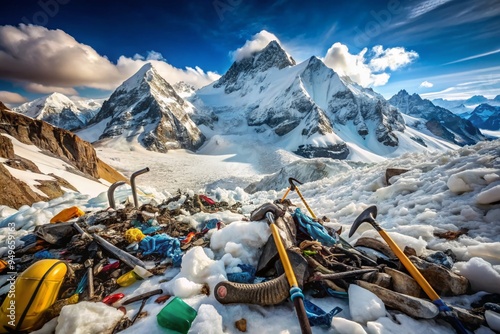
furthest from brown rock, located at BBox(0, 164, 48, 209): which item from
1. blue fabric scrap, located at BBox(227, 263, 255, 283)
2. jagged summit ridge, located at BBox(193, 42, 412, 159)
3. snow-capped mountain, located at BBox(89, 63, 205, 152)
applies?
jagged summit ridge, located at BBox(193, 42, 412, 159)

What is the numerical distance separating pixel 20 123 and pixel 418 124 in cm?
23488

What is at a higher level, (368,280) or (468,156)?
(468,156)

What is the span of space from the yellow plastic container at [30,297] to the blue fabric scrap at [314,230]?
11.6 feet

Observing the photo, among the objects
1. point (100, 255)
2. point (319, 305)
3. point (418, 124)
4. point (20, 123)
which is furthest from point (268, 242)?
point (418, 124)

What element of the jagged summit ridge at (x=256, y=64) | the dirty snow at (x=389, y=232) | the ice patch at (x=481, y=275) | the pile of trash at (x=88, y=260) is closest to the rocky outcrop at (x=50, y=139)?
the dirty snow at (x=389, y=232)

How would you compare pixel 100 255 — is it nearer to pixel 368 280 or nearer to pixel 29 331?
pixel 29 331

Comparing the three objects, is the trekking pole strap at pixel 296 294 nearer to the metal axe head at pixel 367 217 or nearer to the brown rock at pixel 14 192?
the metal axe head at pixel 367 217

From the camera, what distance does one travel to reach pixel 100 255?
361cm

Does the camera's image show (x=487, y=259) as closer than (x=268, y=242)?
Yes

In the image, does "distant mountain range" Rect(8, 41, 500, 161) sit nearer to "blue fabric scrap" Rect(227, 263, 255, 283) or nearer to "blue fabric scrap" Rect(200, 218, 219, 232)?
"blue fabric scrap" Rect(200, 218, 219, 232)

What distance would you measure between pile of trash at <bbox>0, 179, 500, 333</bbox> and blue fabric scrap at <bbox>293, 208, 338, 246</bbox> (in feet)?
0.06

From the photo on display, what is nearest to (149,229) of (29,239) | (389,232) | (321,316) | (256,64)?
(29,239)

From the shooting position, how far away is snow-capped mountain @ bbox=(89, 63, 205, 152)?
243 feet

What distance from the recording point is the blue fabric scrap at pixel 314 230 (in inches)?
145
